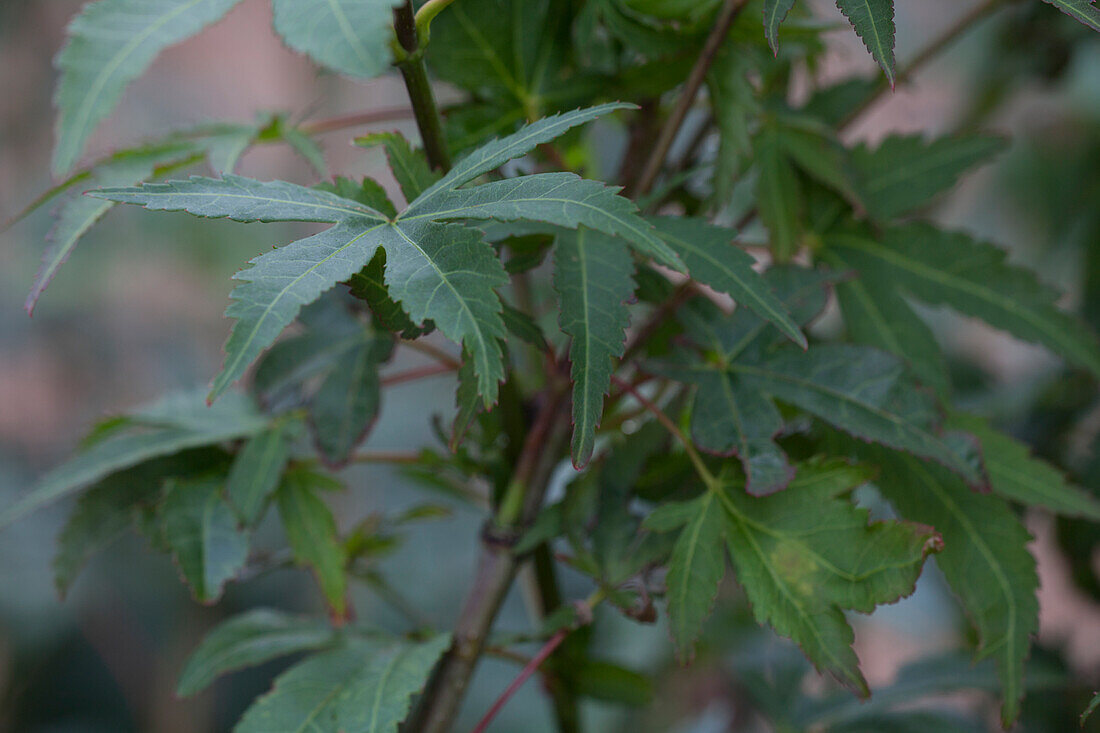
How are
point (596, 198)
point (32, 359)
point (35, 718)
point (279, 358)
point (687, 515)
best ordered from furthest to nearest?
point (32, 359) → point (35, 718) → point (279, 358) → point (687, 515) → point (596, 198)

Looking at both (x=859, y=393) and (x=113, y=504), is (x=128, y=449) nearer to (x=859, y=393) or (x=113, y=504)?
(x=113, y=504)

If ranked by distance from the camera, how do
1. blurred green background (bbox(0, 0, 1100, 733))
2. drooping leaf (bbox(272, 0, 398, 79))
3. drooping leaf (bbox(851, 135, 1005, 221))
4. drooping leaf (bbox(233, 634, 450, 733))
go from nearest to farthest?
drooping leaf (bbox(272, 0, 398, 79))
drooping leaf (bbox(233, 634, 450, 733))
drooping leaf (bbox(851, 135, 1005, 221))
blurred green background (bbox(0, 0, 1100, 733))

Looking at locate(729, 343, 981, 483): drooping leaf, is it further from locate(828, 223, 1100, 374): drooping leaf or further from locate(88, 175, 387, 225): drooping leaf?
locate(88, 175, 387, 225): drooping leaf

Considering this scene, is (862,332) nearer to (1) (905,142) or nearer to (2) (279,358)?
(1) (905,142)

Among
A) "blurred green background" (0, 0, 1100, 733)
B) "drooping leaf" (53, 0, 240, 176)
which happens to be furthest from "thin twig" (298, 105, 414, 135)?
"drooping leaf" (53, 0, 240, 176)

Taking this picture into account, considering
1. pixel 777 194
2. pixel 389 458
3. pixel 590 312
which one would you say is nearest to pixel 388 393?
pixel 389 458

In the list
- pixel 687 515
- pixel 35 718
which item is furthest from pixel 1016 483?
pixel 35 718

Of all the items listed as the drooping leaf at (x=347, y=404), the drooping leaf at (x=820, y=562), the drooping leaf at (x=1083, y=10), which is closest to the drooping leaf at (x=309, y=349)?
the drooping leaf at (x=347, y=404)
